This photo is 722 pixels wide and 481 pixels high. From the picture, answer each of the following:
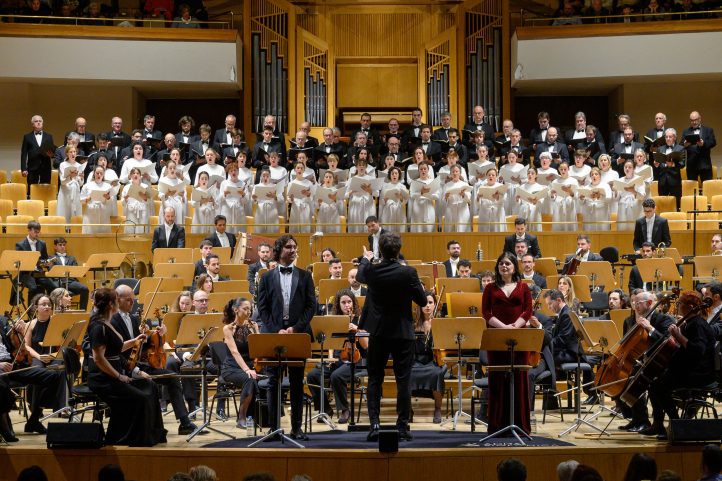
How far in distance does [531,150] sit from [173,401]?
8.45 meters

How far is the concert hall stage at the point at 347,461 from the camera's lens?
6.77 metres

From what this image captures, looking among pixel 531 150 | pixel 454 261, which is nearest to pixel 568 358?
pixel 454 261

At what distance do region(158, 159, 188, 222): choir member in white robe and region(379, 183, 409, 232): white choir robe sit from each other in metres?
2.56

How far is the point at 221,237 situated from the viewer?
41.4 ft

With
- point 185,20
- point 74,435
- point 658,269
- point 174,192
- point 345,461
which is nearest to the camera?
point 345,461

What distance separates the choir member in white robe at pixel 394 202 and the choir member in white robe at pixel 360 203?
15 centimetres

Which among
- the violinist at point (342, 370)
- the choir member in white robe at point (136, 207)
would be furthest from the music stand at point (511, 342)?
the choir member in white robe at point (136, 207)

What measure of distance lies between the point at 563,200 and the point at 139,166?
567 centimetres

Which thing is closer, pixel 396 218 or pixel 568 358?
pixel 568 358

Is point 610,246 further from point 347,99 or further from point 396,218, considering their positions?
point 347,99

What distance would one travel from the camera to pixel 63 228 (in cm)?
1381

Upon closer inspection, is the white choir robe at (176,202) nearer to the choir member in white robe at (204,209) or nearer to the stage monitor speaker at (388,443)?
the choir member in white robe at (204,209)

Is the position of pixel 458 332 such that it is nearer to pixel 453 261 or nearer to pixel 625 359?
pixel 625 359

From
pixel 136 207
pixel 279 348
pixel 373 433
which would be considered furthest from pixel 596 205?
pixel 279 348
